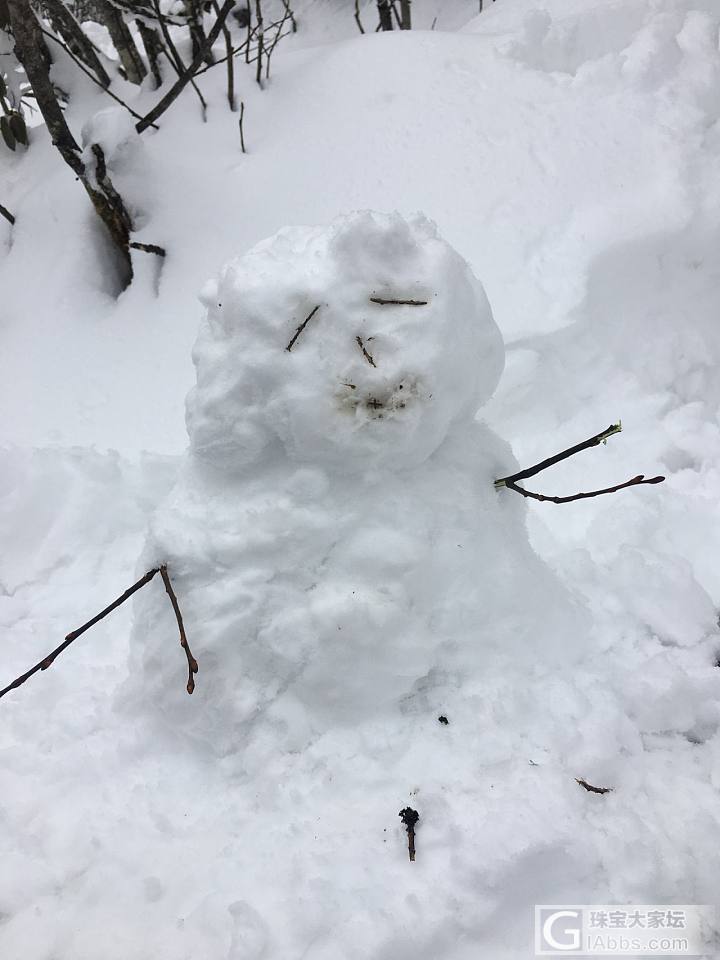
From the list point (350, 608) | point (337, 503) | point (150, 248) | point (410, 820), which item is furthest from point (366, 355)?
point (150, 248)

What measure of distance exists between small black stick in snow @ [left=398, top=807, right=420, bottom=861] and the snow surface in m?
0.02

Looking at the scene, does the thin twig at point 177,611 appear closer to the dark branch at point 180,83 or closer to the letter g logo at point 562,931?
the letter g logo at point 562,931

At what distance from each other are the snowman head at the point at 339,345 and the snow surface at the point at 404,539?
0.03 meters

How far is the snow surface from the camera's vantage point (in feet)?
3.67

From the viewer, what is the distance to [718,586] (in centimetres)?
168

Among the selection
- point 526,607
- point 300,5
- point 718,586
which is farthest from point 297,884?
point 300,5

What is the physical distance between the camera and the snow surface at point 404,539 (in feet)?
3.67

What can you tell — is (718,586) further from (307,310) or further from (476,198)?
(476,198)

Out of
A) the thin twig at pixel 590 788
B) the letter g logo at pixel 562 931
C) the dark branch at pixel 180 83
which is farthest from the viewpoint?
the dark branch at pixel 180 83

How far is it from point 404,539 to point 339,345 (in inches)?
15.6

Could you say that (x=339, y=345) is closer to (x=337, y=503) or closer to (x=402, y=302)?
(x=402, y=302)

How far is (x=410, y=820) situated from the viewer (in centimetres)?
116

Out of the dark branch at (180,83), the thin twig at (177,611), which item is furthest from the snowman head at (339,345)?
the dark branch at (180,83)

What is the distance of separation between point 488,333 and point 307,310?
0.38 metres
